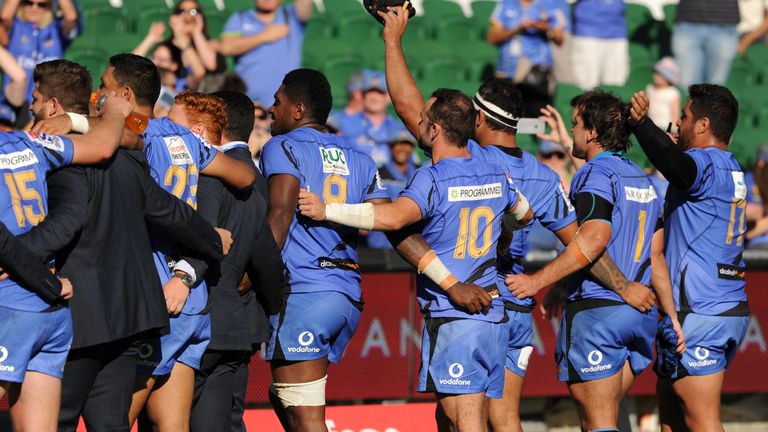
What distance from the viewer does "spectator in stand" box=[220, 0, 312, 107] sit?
1183cm

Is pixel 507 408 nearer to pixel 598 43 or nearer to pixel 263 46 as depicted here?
pixel 263 46

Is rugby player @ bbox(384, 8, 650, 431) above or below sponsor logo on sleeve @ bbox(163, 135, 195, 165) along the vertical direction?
below

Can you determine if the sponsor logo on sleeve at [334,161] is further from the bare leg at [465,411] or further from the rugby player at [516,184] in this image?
the bare leg at [465,411]

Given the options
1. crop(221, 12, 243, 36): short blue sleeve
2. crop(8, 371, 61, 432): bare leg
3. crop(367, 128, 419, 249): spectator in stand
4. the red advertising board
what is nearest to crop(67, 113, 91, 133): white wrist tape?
crop(8, 371, 61, 432): bare leg

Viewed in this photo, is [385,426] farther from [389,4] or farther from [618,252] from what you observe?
[389,4]

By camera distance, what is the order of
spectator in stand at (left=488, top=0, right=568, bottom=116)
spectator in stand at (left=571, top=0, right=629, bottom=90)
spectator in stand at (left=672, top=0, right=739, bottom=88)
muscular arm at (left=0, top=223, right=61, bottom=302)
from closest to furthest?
muscular arm at (left=0, top=223, right=61, bottom=302), spectator in stand at (left=488, top=0, right=568, bottom=116), spectator in stand at (left=571, top=0, right=629, bottom=90), spectator in stand at (left=672, top=0, right=739, bottom=88)

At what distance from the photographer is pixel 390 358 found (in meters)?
8.62

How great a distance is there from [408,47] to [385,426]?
6.47 m

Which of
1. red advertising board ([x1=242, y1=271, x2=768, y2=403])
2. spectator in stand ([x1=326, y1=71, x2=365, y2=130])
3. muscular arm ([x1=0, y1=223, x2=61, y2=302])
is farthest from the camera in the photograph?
A: spectator in stand ([x1=326, y1=71, x2=365, y2=130])

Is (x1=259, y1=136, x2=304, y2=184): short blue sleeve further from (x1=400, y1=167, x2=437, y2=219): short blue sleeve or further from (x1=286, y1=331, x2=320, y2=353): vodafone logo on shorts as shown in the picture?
(x1=286, y1=331, x2=320, y2=353): vodafone logo on shorts

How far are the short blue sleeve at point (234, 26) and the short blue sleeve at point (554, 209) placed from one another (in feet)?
20.1

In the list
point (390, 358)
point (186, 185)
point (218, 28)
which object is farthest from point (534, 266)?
point (218, 28)

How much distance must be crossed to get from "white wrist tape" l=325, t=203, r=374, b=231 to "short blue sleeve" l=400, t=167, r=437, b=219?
0.72ft

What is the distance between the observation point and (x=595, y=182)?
21.5 ft
